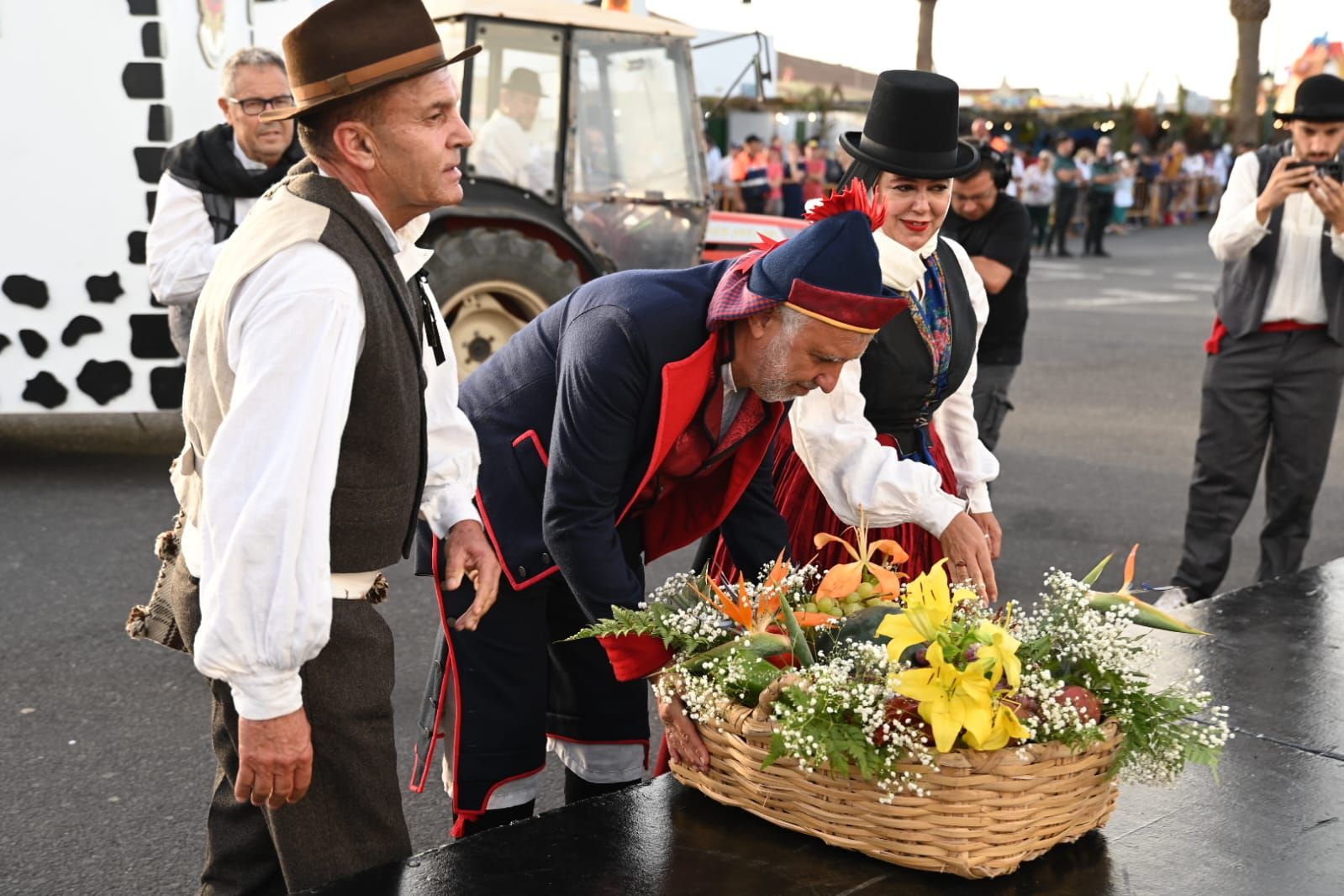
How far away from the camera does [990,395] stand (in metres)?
5.64

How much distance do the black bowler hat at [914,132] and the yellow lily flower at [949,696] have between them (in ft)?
5.23

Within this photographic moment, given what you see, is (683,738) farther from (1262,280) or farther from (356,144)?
(1262,280)

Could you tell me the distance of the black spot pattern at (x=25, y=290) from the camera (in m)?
6.68

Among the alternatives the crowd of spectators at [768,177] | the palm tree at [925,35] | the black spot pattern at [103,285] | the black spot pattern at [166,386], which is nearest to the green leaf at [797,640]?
the black spot pattern at [166,386]

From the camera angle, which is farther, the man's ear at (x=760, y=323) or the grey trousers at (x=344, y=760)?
the man's ear at (x=760, y=323)

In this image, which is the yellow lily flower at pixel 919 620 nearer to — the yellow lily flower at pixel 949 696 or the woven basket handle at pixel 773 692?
the yellow lily flower at pixel 949 696

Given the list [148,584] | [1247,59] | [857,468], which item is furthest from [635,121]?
[1247,59]

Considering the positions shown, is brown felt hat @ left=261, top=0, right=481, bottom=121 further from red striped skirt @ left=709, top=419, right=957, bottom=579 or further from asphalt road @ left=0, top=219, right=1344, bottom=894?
asphalt road @ left=0, top=219, right=1344, bottom=894

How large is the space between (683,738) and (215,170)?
12.3 feet

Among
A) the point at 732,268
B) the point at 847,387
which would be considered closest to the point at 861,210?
the point at 732,268

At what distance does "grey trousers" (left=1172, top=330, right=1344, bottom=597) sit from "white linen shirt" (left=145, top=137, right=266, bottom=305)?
364 centimetres

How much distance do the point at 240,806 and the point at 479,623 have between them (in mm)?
604

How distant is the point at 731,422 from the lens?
266 centimetres

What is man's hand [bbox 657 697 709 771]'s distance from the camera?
2.17m
